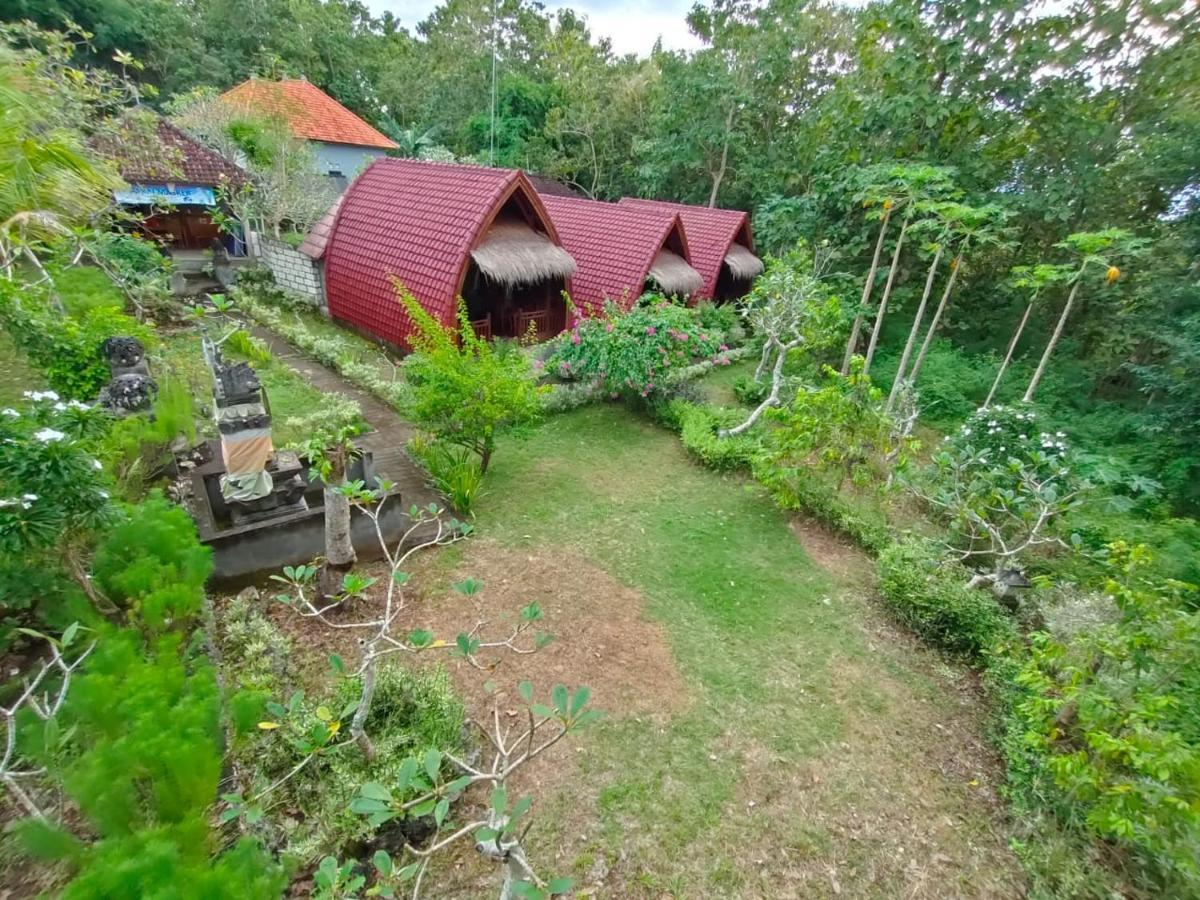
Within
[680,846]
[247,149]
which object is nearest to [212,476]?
[680,846]

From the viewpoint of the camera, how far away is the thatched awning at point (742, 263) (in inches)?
591

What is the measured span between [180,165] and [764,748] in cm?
1845

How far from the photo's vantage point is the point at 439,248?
9.95 m

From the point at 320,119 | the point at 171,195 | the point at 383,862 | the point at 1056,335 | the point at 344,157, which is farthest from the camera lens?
the point at 344,157

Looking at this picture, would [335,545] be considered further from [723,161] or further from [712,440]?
[723,161]

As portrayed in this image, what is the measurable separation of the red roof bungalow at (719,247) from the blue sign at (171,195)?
11814 millimetres

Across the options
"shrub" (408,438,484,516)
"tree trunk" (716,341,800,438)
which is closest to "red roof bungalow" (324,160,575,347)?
"shrub" (408,438,484,516)

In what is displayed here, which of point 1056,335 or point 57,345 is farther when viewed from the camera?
point 1056,335

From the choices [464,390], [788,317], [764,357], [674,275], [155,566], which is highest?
[674,275]

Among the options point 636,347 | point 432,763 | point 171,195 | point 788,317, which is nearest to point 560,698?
point 432,763

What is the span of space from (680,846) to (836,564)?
384 cm

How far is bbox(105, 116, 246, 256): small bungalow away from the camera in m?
13.2

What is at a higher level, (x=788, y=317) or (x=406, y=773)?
(x=788, y=317)

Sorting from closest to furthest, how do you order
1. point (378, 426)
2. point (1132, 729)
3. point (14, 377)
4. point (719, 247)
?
point (1132, 729) < point (14, 377) < point (378, 426) < point (719, 247)
